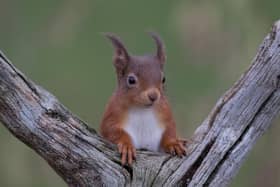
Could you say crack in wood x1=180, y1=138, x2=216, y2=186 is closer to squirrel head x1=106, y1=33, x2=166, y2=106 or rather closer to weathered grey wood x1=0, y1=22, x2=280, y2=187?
weathered grey wood x1=0, y1=22, x2=280, y2=187

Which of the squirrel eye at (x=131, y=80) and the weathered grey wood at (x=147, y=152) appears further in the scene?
the squirrel eye at (x=131, y=80)

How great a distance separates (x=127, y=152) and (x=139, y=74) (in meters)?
0.24

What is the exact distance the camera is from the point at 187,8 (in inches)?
112

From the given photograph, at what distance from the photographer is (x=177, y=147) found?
1.73m

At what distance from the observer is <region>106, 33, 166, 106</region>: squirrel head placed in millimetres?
1772

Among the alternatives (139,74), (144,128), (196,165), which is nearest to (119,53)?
(139,74)

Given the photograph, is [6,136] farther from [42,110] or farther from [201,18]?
[42,110]

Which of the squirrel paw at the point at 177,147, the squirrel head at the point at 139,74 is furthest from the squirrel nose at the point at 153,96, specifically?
the squirrel paw at the point at 177,147

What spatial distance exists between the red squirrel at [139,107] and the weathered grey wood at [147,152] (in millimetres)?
115

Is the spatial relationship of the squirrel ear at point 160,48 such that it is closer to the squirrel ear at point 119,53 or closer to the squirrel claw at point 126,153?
the squirrel ear at point 119,53

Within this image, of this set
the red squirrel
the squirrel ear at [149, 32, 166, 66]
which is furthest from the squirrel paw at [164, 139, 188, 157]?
the squirrel ear at [149, 32, 166, 66]

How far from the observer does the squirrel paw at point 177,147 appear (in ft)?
5.59

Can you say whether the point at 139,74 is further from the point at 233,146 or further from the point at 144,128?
the point at 233,146

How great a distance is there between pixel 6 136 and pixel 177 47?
79 cm
